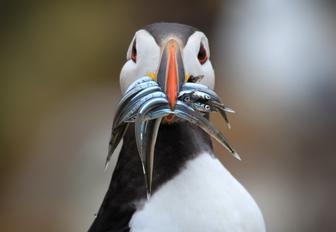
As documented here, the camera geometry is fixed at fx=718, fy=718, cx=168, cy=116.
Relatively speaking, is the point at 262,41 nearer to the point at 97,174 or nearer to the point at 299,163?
the point at 299,163

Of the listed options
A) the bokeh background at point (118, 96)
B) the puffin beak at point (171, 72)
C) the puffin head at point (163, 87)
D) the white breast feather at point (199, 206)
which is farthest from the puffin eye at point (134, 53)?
the bokeh background at point (118, 96)

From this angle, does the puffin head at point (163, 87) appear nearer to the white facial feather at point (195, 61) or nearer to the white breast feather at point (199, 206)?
the white facial feather at point (195, 61)

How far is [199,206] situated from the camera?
1.43m

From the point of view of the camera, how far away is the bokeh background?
402 centimetres

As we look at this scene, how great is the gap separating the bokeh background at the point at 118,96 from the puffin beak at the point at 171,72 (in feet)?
7.59

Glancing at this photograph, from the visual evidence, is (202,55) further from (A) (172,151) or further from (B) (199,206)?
(B) (199,206)

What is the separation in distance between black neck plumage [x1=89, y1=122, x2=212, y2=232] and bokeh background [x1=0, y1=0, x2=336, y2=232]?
217 cm

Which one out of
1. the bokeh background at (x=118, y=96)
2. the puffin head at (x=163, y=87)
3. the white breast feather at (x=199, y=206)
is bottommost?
the bokeh background at (x=118, y=96)

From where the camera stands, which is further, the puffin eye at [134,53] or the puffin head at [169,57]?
the puffin eye at [134,53]

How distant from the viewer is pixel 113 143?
140 centimetres

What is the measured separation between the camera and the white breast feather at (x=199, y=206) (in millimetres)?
1407

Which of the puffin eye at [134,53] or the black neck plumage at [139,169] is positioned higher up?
the puffin eye at [134,53]

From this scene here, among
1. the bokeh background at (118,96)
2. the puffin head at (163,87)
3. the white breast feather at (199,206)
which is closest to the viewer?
the puffin head at (163,87)

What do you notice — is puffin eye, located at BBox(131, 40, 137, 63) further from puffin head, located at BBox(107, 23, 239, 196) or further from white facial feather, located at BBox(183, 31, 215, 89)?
white facial feather, located at BBox(183, 31, 215, 89)
